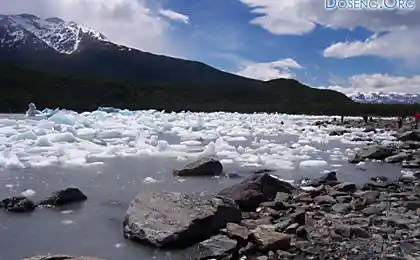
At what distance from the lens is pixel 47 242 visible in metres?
5.14

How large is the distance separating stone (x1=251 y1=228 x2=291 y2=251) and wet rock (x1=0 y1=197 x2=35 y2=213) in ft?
10.7

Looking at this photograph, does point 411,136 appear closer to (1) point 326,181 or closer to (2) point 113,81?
(1) point 326,181

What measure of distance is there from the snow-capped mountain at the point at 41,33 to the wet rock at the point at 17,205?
156020 mm

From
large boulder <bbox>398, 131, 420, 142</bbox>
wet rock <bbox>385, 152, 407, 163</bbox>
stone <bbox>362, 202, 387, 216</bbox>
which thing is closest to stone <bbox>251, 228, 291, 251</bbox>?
stone <bbox>362, 202, 387, 216</bbox>

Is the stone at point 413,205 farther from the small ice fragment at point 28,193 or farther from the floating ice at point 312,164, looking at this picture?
the small ice fragment at point 28,193

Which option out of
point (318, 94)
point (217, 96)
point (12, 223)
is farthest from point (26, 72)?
point (12, 223)

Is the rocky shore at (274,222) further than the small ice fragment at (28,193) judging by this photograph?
No

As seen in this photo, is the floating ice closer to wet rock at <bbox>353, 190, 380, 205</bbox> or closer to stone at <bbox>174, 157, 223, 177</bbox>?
stone at <bbox>174, 157, 223, 177</bbox>

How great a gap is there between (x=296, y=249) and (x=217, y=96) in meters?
85.6

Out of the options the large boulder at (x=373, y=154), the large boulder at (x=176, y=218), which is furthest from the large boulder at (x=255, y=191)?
the large boulder at (x=373, y=154)

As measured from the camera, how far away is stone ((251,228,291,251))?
480 centimetres

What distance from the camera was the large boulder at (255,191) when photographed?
6.74 meters

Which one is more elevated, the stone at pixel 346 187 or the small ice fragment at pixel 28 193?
the stone at pixel 346 187

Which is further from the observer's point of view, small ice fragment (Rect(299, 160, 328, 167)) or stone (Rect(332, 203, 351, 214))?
small ice fragment (Rect(299, 160, 328, 167))
